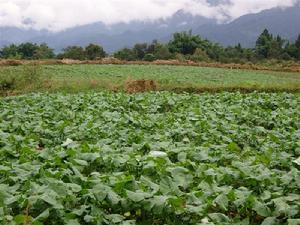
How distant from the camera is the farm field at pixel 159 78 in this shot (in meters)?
26.8

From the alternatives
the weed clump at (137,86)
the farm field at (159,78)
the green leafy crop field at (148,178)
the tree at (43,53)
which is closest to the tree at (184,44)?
the tree at (43,53)

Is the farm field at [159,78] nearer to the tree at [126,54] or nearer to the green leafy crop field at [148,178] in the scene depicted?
the green leafy crop field at [148,178]

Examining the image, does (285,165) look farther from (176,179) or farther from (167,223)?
(167,223)

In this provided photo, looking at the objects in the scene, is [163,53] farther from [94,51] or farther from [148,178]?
[148,178]

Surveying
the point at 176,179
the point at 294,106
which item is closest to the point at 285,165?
the point at 176,179

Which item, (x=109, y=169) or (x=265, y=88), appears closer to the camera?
(x=109, y=169)

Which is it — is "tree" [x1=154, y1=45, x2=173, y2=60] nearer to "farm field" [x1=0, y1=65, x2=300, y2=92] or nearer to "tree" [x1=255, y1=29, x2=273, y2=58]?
"tree" [x1=255, y1=29, x2=273, y2=58]

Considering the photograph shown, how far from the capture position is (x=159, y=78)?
3419cm

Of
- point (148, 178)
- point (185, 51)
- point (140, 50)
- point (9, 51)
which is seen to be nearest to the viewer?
point (148, 178)

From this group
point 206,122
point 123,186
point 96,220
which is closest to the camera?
point 96,220

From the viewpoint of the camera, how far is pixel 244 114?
1245 centimetres

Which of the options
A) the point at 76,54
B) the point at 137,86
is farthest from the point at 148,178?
the point at 76,54

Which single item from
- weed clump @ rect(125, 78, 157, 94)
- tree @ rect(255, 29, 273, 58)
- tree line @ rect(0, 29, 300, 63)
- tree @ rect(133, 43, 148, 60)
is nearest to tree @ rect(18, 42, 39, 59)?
tree line @ rect(0, 29, 300, 63)

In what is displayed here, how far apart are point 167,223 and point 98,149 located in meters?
2.61
